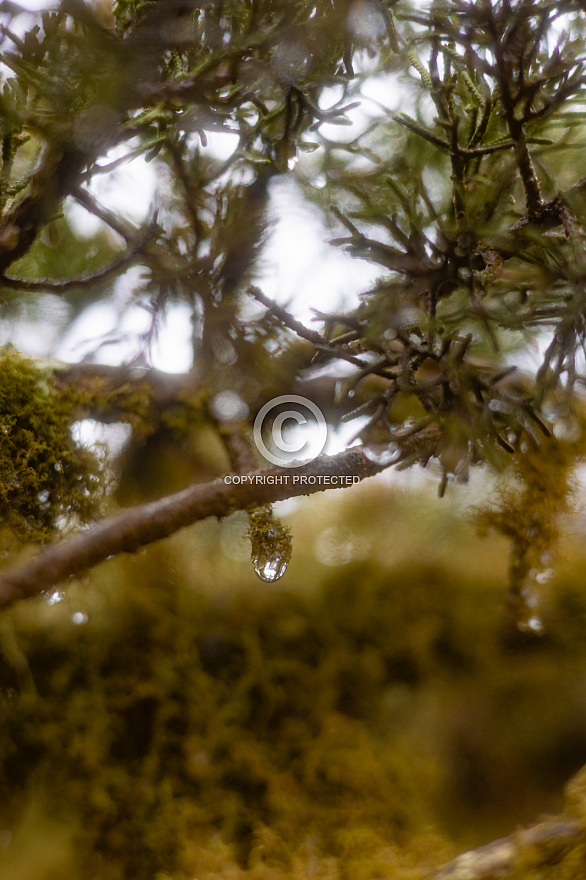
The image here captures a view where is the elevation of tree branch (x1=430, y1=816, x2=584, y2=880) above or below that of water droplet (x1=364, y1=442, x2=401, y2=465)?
below

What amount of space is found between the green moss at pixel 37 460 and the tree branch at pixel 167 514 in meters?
0.09

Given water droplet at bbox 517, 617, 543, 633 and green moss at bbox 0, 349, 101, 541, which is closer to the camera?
green moss at bbox 0, 349, 101, 541

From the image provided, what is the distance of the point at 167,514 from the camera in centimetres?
60

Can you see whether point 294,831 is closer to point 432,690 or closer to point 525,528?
point 432,690

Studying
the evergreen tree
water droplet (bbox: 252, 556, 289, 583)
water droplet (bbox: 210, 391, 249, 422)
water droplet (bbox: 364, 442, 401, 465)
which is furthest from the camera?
water droplet (bbox: 210, 391, 249, 422)

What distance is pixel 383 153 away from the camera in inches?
29.2

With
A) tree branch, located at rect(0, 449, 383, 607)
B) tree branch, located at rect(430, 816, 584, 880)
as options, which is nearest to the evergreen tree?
tree branch, located at rect(0, 449, 383, 607)

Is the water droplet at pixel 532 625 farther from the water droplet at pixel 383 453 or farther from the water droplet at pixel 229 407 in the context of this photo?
the water droplet at pixel 229 407

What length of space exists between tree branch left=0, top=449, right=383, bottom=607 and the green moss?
0.09m

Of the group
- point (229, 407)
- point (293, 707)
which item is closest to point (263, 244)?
point (229, 407)

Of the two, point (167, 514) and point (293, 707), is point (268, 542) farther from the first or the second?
point (293, 707)

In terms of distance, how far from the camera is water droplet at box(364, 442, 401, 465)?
58 centimetres

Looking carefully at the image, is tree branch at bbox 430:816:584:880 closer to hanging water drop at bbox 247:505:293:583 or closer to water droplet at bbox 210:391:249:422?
hanging water drop at bbox 247:505:293:583

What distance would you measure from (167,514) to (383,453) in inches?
9.2
